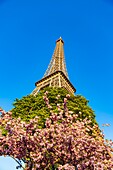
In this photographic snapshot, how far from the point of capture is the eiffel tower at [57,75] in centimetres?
4445

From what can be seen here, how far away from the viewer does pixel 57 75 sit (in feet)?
156

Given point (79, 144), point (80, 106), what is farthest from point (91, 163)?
point (80, 106)

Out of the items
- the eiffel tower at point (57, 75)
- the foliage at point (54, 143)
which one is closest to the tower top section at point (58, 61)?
the eiffel tower at point (57, 75)

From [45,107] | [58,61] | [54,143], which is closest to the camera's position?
[54,143]

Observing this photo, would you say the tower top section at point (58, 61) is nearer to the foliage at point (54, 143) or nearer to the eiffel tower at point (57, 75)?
the eiffel tower at point (57, 75)

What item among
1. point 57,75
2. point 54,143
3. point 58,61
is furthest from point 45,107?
point 58,61

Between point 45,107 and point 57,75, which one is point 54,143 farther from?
point 57,75

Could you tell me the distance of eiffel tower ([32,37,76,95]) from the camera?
44.5 m

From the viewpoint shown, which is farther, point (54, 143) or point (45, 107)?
point (45, 107)

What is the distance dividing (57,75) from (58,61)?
37.7 ft

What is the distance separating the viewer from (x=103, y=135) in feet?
34.2

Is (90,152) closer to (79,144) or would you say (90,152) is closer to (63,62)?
(79,144)

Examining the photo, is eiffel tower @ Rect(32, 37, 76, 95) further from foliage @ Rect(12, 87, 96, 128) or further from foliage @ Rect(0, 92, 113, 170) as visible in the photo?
foliage @ Rect(0, 92, 113, 170)

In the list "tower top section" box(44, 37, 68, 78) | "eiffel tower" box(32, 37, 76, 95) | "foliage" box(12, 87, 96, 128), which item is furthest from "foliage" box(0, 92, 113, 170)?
"tower top section" box(44, 37, 68, 78)
